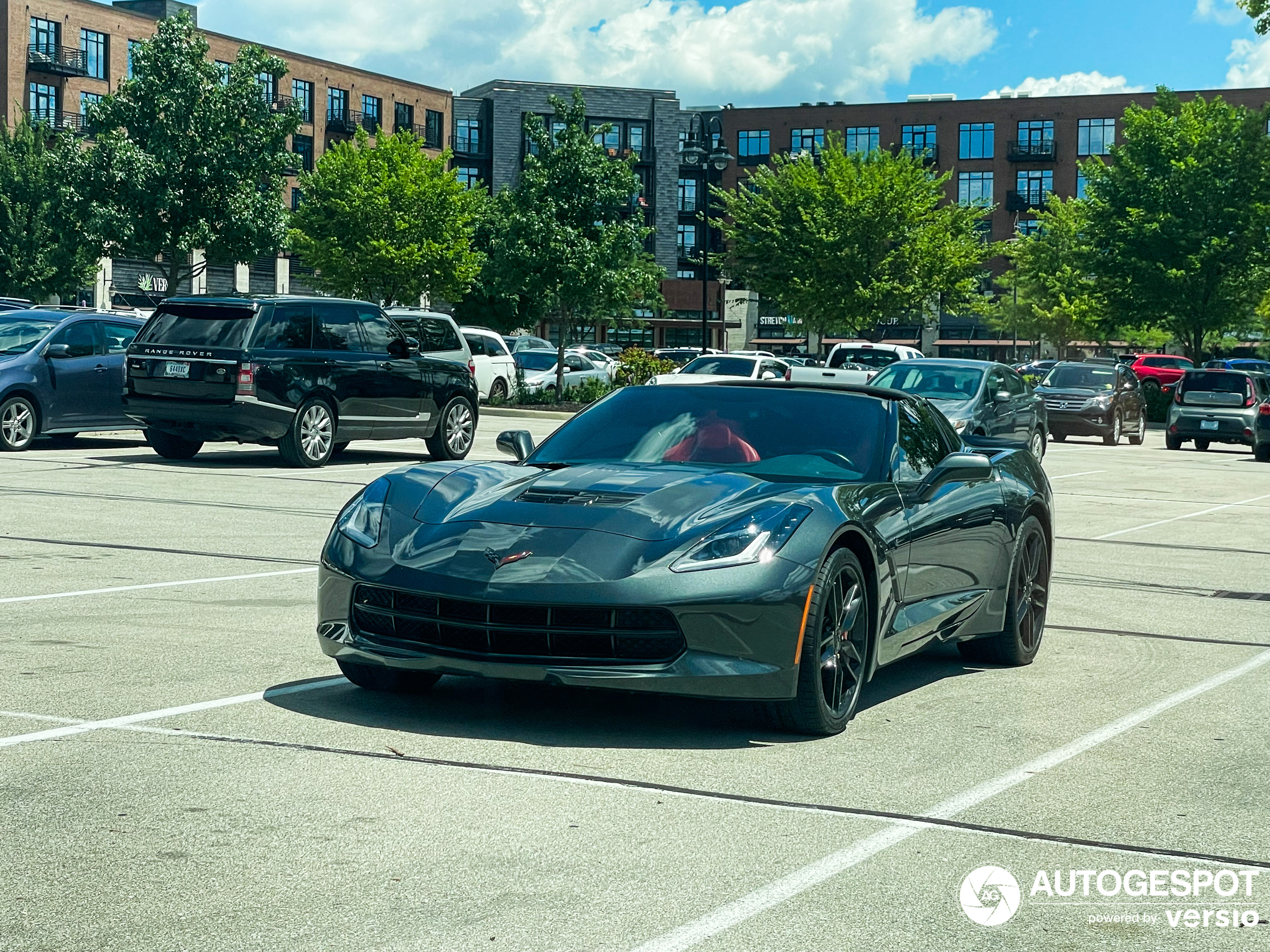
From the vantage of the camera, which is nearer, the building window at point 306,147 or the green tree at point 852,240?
the green tree at point 852,240

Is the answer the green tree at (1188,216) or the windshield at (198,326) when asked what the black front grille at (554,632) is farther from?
the green tree at (1188,216)

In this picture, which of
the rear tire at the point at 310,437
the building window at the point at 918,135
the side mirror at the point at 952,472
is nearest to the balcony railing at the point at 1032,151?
the building window at the point at 918,135

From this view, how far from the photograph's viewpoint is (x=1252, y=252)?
52.7 metres

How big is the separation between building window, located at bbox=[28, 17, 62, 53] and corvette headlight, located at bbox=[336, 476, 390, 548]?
76.3 metres

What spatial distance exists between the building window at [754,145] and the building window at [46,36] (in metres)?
51.1

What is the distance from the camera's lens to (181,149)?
134ft

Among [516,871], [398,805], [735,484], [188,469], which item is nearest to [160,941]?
[516,871]

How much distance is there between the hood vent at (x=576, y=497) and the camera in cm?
618

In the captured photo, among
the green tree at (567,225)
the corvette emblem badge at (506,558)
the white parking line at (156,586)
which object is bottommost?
the white parking line at (156,586)

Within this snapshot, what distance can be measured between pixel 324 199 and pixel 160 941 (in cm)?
6087

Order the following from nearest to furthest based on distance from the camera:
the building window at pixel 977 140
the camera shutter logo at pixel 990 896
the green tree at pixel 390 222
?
the camera shutter logo at pixel 990 896 < the green tree at pixel 390 222 < the building window at pixel 977 140

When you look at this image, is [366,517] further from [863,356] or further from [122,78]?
[122,78]

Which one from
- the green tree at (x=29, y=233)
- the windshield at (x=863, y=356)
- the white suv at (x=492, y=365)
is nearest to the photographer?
the windshield at (x=863, y=356)

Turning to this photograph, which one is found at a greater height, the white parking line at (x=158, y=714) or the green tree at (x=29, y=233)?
the green tree at (x=29, y=233)
